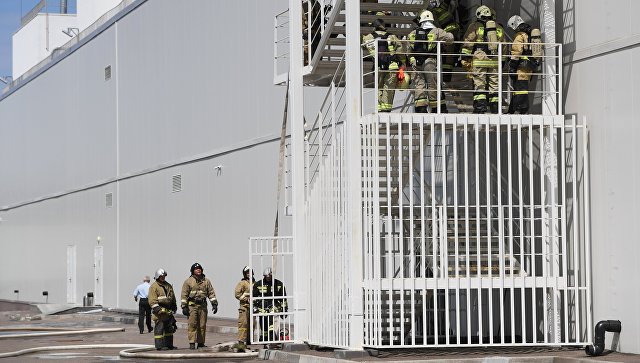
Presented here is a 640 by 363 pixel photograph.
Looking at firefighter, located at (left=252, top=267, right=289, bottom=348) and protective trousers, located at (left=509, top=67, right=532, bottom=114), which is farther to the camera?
firefighter, located at (left=252, top=267, right=289, bottom=348)

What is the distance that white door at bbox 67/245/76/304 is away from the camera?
52.2 meters

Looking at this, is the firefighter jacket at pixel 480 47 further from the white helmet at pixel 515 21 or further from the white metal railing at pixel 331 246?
the white metal railing at pixel 331 246

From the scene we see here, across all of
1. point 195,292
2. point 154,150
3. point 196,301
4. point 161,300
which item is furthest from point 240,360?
point 154,150

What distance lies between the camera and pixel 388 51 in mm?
17953

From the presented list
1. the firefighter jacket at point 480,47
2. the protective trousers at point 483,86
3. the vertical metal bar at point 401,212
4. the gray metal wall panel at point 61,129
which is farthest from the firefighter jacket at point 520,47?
the gray metal wall panel at point 61,129

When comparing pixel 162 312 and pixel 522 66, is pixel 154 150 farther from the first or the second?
pixel 522 66

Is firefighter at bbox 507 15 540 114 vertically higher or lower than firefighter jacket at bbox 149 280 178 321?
higher

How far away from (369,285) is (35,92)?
46711mm

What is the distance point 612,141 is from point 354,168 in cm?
380

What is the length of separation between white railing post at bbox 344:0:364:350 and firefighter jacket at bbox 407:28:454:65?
0.93m

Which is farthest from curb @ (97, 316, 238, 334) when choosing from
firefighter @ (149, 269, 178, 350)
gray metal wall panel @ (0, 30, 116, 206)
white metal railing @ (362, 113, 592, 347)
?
white metal railing @ (362, 113, 592, 347)

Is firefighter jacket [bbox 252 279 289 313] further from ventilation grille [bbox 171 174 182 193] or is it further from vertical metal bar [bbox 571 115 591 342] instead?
ventilation grille [bbox 171 174 182 193]

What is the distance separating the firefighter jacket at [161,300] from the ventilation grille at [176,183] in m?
15.3

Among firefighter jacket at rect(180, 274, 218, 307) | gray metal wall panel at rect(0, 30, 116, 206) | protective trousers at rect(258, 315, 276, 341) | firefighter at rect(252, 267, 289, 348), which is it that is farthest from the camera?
gray metal wall panel at rect(0, 30, 116, 206)
